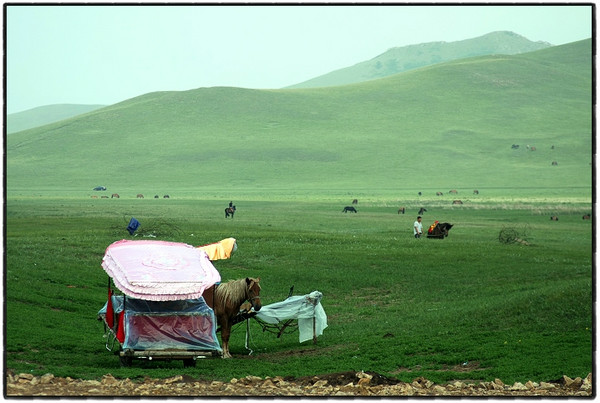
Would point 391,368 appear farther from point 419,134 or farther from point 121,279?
point 419,134

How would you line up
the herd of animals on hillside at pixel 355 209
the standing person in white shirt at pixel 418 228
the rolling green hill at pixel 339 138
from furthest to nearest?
the rolling green hill at pixel 339 138 < the herd of animals on hillside at pixel 355 209 < the standing person in white shirt at pixel 418 228

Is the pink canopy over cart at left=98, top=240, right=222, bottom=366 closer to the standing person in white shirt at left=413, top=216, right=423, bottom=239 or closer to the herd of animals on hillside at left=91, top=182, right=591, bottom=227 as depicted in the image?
the standing person in white shirt at left=413, top=216, right=423, bottom=239

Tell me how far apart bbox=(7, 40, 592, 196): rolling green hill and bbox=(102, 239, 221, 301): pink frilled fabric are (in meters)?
89.0

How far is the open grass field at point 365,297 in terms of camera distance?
15.4m

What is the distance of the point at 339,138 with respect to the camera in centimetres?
13612

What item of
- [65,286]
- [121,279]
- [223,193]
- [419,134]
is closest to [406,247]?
[65,286]

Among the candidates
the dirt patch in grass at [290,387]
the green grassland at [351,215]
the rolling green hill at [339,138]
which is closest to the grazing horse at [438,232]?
the green grassland at [351,215]

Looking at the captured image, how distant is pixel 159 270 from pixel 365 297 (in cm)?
1247

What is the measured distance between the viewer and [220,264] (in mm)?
30578

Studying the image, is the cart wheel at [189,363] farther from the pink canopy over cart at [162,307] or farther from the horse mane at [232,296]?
the horse mane at [232,296]

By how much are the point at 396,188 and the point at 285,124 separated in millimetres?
44349

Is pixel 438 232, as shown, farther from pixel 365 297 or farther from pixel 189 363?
pixel 189 363

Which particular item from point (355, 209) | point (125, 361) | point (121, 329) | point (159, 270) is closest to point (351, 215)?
point (355, 209)

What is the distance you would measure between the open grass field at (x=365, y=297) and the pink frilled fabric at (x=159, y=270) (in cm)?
133
